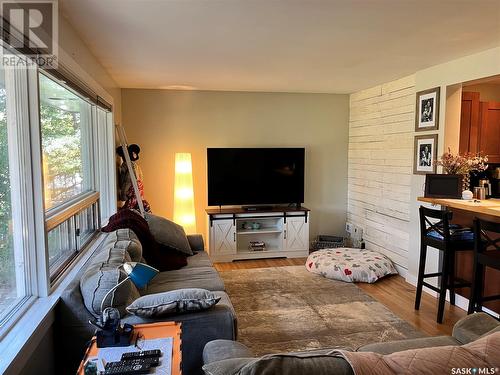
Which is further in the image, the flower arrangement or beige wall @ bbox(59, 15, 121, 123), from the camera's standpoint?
the flower arrangement

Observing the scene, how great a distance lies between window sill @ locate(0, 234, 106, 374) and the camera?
1504 mm

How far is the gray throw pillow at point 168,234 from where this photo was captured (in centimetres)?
359

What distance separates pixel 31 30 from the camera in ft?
6.07

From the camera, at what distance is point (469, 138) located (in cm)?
425

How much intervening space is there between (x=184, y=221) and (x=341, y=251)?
215 cm

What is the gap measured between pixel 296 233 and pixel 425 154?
2.11 meters

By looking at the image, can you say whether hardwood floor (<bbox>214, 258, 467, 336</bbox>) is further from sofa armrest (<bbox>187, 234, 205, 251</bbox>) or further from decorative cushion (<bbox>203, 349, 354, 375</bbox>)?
decorative cushion (<bbox>203, 349, 354, 375</bbox>)

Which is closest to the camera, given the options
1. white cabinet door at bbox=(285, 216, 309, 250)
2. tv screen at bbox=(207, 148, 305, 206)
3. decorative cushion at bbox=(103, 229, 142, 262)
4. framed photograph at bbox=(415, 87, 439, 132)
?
decorative cushion at bbox=(103, 229, 142, 262)

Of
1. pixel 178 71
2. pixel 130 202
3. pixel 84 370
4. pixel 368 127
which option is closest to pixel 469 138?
pixel 368 127

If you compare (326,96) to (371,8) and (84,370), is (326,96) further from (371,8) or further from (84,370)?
(84,370)

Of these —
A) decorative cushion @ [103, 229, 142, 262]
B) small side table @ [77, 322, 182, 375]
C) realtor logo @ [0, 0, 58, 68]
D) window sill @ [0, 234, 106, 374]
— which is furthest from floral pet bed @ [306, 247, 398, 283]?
realtor logo @ [0, 0, 58, 68]

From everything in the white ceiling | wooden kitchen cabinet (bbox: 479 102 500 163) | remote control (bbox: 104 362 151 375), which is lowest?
remote control (bbox: 104 362 151 375)

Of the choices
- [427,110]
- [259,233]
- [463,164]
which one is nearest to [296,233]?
[259,233]

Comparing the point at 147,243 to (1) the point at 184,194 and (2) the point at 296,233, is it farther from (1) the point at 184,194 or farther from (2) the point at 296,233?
(2) the point at 296,233
